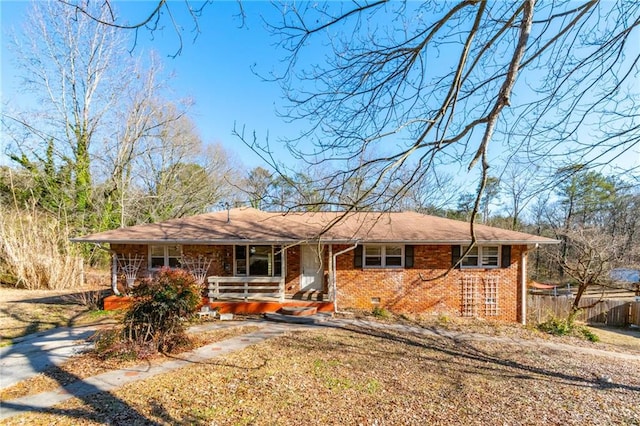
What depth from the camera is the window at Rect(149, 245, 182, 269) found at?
1112 cm

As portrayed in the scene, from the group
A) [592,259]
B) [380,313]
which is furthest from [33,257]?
[592,259]

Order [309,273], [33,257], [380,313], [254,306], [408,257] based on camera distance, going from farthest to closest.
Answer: [33,257]
[309,273]
[408,257]
[380,313]
[254,306]

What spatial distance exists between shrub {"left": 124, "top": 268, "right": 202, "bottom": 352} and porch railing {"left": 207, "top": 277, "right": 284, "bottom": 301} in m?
3.72

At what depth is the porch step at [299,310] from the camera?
31.7ft

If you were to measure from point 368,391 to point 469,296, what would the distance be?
7.90 m

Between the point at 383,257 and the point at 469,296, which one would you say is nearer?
the point at 469,296

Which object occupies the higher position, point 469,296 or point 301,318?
point 469,296

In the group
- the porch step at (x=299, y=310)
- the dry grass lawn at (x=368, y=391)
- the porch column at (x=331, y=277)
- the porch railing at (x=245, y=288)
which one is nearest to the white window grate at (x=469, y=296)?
the dry grass lawn at (x=368, y=391)

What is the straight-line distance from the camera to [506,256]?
11305 millimetres

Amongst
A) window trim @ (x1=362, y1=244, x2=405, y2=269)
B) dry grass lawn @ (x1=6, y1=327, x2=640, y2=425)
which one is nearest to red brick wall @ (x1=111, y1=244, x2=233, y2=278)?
window trim @ (x1=362, y1=244, x2=405, y2=269)

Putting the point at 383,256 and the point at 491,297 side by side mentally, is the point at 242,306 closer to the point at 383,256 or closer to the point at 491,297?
the point at 383,256

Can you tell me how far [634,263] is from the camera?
1529 centimetres

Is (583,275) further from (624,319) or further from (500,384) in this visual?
(500,384)

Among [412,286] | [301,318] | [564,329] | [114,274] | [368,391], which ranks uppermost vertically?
[114,274]
